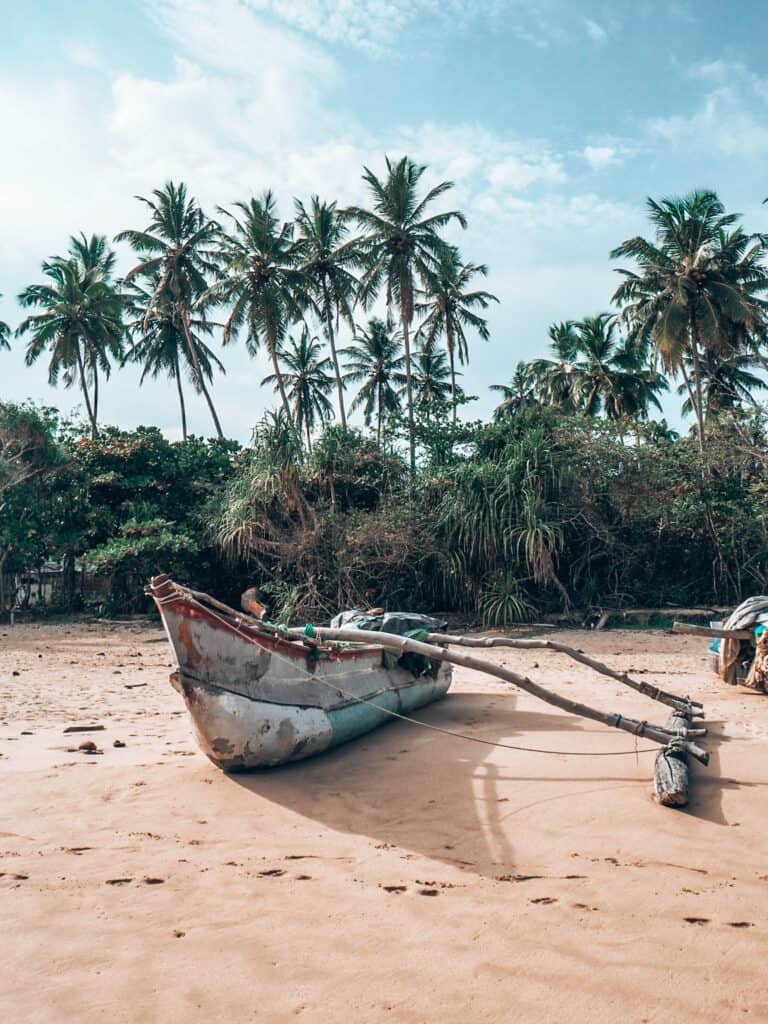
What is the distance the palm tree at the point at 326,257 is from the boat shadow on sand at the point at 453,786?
64.9ft

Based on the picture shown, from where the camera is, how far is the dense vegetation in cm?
1562

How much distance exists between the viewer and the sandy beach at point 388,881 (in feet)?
9.04

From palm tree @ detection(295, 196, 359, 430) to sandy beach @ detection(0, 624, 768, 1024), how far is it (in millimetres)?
20349

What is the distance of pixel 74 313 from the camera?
25.9 m

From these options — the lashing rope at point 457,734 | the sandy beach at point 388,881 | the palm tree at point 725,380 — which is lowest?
the sandy beach at point 388,881

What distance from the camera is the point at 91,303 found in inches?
1024

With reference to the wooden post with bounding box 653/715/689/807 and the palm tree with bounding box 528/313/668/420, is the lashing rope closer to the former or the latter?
the wooden post with bounding box 653/715/689/807

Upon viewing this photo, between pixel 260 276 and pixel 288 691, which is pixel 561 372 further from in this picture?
pixel 288 691

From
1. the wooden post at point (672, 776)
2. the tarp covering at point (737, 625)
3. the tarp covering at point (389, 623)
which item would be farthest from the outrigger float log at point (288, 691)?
the tarp covering at point (737, 625)

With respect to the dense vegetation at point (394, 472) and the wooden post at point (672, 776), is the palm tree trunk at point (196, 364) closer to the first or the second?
the dense vegetation at point (394, 472)

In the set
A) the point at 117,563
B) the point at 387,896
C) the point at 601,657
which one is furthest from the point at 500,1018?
the point at 117,563

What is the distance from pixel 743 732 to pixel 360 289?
21160 mm

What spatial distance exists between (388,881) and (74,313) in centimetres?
2616

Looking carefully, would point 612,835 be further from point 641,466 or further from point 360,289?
point 360,289
